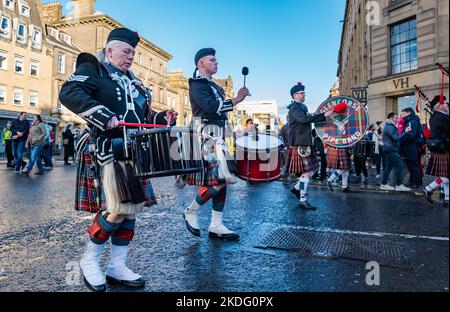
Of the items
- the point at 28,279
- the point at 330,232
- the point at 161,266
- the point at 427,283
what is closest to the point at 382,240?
the point at 330,232

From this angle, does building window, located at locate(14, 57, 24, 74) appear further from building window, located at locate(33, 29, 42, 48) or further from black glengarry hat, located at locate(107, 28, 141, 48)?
black glengarry hat, located at locate(107, 28, 141, 48)

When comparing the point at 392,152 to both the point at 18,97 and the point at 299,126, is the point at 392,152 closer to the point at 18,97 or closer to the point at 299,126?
the point at 299,126

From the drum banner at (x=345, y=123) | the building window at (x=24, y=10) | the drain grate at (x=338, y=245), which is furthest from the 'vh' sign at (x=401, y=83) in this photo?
the building window at (x=24, y=10)

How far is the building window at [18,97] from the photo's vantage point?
3256 centimetres

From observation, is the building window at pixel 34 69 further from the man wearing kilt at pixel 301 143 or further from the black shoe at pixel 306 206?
the black shoe at pixel 306 206

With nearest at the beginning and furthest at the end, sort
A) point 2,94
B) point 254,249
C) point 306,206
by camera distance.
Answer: point 254,249 < point 306,206 < point 2,94

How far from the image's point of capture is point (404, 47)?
17.1 metres

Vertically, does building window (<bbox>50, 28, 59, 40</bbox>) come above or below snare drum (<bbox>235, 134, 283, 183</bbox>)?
above

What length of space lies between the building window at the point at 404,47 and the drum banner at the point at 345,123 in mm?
13211

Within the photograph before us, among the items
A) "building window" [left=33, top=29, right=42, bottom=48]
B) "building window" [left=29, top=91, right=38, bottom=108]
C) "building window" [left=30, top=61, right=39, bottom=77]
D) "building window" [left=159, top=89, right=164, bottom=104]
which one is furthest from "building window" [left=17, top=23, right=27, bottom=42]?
"building window" [left=159, top=89, right=164, bottom=104]

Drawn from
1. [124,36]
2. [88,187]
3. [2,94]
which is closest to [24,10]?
[2,94]

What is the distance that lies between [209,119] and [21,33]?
38.6 metres

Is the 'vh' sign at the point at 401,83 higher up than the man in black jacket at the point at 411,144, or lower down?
higher up

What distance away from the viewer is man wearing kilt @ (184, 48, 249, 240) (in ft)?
11.6
